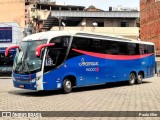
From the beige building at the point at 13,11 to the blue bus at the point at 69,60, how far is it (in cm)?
3734

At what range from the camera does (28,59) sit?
1747cm

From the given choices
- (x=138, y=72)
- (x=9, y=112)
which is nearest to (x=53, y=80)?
(x=9, y=112)

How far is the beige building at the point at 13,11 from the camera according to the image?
5909cm

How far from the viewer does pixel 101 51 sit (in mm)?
21375

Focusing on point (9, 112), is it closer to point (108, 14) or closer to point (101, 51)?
point (101, 51)

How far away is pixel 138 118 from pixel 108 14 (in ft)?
141

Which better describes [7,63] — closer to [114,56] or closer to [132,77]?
[132,77]

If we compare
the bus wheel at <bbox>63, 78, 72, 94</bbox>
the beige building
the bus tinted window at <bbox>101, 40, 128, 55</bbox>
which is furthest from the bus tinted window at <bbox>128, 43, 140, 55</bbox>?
the beige building

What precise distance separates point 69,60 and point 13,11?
1699 inches

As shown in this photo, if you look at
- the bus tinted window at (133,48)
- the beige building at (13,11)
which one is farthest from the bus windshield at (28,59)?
the beige building at (13,11)

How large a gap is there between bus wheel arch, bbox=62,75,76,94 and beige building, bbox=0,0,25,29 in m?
41.4

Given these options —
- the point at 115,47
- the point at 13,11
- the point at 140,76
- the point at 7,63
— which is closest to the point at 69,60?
the point at 115,47

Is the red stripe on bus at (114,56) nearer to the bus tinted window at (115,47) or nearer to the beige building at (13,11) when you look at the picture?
the bus tinted window at (115,47)

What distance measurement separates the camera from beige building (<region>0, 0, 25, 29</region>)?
5909 centimetres
